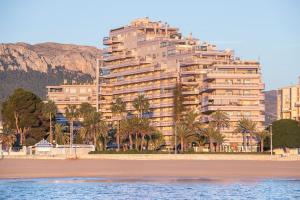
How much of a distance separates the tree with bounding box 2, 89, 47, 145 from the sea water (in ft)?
306

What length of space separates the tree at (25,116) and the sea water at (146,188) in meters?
93.2

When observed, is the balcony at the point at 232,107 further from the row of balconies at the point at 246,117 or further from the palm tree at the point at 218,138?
the palm tree at the point at 218,138

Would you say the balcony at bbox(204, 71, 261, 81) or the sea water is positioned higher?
the balcony at bbox(204, 71, 261, 81)

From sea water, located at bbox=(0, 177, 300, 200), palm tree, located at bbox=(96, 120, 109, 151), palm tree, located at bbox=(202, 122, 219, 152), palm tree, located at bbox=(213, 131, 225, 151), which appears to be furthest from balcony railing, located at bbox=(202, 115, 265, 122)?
sea water, located at bbox=(0, 177, 300, 200)

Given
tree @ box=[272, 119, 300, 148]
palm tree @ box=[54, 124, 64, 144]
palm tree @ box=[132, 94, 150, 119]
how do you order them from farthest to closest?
palm tree @ box=[132, 94, 150, 119] → palm tree @ box=[54, 124, 64, 144] → tree @ box=[272, 119, 300, 148]

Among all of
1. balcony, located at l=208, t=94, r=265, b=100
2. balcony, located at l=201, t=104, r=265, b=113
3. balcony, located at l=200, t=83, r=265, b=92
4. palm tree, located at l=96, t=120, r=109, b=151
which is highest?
balcony, located at l=200, t=83, r=265, b=92

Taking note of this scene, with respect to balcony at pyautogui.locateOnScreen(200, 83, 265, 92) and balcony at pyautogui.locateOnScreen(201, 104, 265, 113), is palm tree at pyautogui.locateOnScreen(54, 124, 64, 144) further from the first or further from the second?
balcony at pyautogui.locateOnScreen(200, 83, 265, 92)

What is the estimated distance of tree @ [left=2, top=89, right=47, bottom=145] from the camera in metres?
174

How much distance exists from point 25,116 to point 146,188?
10649cm

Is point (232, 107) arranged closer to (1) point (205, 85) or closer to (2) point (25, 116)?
(1) point (205, 85)

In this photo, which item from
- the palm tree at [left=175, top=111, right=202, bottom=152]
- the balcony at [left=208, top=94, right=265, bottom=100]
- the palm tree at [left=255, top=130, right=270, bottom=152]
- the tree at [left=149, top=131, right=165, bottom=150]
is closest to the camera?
the palm tree at [left=255, top=130, right=270, bottom=152]

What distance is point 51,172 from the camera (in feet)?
309

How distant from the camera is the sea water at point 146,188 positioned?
6238 centimetres

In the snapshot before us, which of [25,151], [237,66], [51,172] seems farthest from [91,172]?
[237,66]
